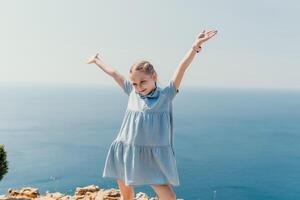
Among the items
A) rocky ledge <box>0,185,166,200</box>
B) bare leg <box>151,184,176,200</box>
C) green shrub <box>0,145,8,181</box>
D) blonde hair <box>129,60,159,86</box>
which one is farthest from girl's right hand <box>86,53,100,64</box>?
green shrub <box>0,145,8,181</box>

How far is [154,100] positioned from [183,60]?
1.86 ft

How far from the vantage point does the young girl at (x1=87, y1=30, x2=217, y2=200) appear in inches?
183

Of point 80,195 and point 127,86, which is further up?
point 127,86

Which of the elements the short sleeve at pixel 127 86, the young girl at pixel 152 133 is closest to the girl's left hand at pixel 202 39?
the young girl at pixel 152 133

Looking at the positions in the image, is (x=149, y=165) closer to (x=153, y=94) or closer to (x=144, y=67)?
(x=153, y=94)

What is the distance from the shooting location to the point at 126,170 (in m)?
4.77

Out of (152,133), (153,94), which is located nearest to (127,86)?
(153,94)

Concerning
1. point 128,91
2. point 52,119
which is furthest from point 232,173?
point 52,119

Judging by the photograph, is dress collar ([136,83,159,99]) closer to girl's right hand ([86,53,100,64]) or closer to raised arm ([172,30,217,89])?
→ raised arm ([172,30,217,89])

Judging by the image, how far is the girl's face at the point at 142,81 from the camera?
184 inches

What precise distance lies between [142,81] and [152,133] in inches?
23.7

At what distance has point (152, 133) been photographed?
184 inches

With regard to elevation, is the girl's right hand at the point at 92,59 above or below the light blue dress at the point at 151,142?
above

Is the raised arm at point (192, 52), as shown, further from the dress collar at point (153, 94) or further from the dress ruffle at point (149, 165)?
the dress ruffle at point (149, 165)
